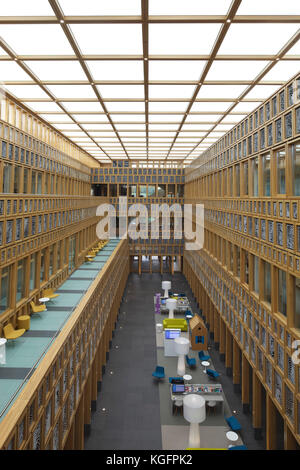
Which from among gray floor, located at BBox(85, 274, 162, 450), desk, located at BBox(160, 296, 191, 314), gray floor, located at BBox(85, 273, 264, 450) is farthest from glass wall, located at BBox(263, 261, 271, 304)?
desk, located at BBox(160, 296, 191, 314)

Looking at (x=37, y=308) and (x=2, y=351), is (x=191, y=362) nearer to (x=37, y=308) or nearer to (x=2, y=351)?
(x=37, y=308)

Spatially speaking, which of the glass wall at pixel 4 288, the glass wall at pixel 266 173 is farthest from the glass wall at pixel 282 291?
the glass wall at pixel 4 288

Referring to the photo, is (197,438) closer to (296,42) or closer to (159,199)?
(296,42)

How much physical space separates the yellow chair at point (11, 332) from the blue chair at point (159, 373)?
22.8 feet

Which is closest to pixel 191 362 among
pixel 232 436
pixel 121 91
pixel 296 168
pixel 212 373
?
pixel 212 373

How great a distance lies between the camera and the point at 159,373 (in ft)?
40.7

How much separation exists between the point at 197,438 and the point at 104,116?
43.3ft

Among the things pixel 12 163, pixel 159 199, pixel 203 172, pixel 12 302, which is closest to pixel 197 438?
pixel 12 302

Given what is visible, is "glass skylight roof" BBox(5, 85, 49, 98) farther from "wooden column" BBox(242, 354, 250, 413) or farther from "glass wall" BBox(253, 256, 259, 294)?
"wooden column" BBox(242, 354, 250, 413)

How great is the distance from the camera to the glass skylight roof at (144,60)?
6250mm

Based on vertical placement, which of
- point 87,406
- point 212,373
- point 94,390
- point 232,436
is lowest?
point 232,436

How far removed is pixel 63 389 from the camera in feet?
22.2

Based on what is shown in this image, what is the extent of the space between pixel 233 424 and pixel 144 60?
12.1 metres

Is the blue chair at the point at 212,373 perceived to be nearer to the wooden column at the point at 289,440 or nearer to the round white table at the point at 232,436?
the round white table at the point at 232,436
